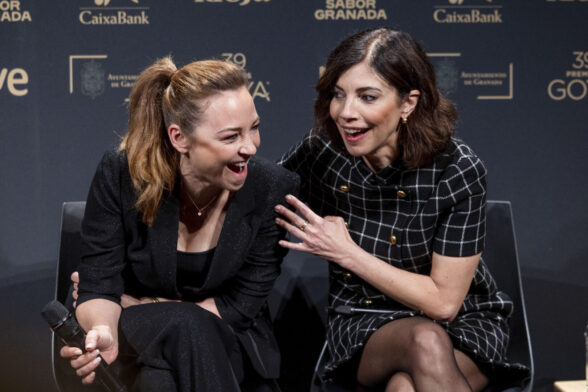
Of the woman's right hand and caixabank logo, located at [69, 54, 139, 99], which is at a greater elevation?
caixabank logo, located at [69, 54, 139, 99]

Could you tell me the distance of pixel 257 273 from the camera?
2.11 metres

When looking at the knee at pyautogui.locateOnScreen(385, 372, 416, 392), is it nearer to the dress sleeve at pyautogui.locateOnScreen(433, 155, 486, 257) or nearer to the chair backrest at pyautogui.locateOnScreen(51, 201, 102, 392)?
the dress sleeve at pyautogui.locateOnScreen(433, 155, 486, 257)

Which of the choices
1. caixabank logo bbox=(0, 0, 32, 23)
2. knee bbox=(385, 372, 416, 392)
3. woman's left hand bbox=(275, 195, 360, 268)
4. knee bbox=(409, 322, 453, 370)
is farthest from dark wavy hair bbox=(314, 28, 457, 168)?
caixabank logo bbox=(0, 0, 32, 23)

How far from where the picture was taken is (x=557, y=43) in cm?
287

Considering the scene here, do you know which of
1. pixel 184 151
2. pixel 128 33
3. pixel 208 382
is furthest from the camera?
pixel 128 33

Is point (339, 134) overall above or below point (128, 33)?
below

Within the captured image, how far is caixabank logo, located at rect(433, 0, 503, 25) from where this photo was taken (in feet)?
9.22

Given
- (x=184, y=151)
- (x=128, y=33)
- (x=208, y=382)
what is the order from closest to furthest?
(x=208, y=382) < (x=184, y=151) < (x=128, y=33)

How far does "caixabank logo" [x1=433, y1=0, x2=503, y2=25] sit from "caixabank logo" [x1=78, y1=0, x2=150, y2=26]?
1172 mm

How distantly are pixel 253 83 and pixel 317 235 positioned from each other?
0.96 metres

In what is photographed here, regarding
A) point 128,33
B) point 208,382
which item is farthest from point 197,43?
point 208,382

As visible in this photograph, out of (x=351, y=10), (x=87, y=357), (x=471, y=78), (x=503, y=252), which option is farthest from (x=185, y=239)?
(x=471, y=78)

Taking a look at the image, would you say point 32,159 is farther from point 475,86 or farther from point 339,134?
point 475,86

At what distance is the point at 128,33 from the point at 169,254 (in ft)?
3.79
